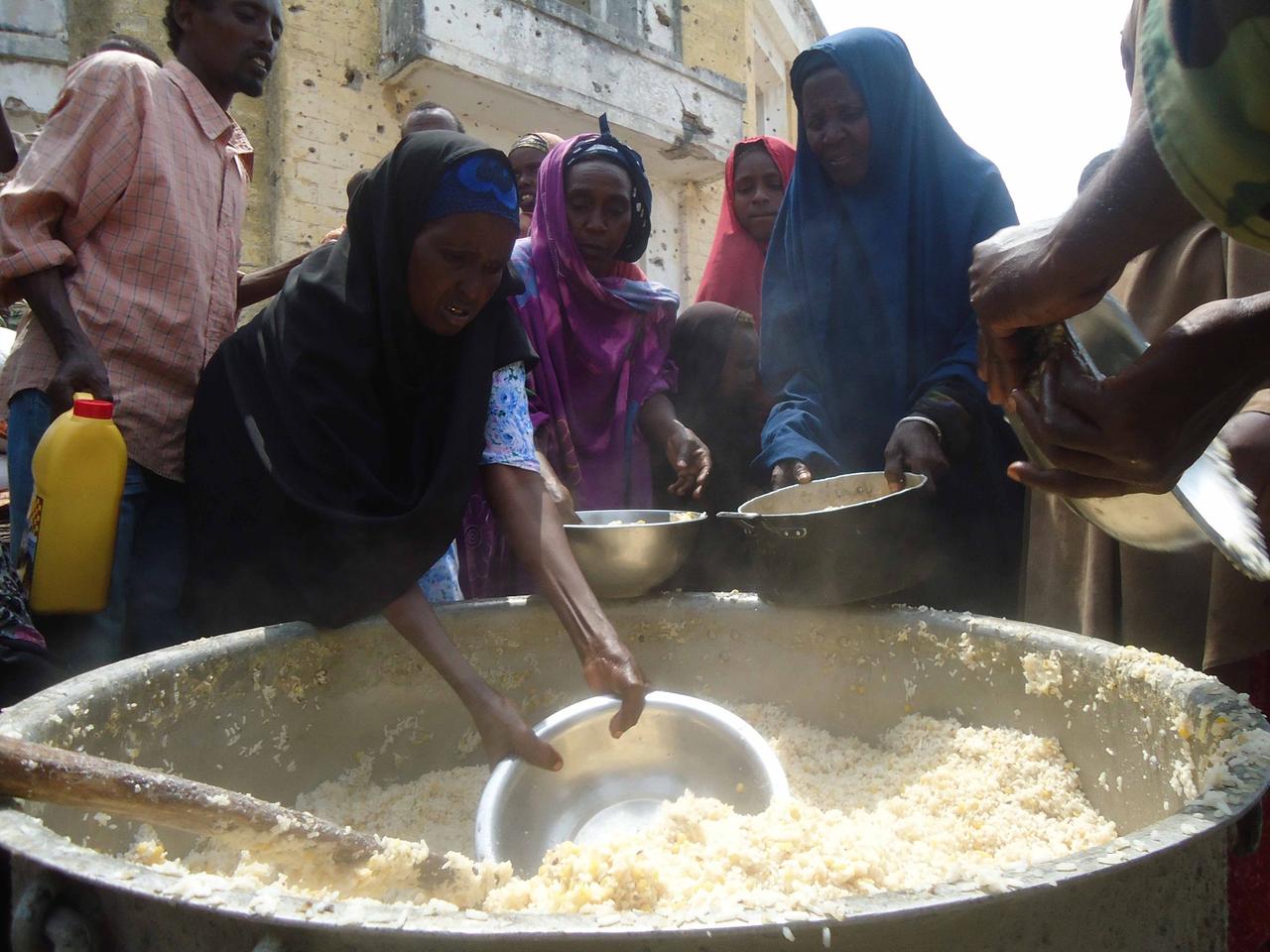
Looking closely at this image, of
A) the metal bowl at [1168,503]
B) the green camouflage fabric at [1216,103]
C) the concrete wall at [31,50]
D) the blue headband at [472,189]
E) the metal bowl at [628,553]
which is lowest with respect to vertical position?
the metal bowl at [628,553]

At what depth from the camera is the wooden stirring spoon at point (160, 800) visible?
3.14ft

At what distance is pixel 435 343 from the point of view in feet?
6.65

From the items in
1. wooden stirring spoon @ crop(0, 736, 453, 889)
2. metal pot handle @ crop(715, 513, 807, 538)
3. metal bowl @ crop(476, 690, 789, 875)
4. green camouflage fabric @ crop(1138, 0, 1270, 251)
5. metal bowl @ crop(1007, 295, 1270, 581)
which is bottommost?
metal bowl @ crop(476, 690, 789, 875)

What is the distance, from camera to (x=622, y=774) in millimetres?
1719

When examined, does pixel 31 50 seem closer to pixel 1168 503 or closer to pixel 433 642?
pixel 433 642

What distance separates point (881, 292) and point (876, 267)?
77mm

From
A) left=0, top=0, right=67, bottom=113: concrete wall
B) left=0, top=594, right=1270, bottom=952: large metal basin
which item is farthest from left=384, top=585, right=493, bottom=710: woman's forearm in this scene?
left=0, top=0, right=67, bottom=113: concrete wall

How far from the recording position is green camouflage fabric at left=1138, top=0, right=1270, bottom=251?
2.17 feet

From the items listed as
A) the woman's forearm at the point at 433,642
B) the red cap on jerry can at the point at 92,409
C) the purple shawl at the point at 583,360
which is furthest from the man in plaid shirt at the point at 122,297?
the purple shawl at the point at 583,360

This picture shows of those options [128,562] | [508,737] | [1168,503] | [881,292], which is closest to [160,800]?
[508,737]

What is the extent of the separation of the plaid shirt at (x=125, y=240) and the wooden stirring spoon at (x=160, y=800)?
4.15ft

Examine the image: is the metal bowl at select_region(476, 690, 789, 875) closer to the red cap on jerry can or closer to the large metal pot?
the large metal pot

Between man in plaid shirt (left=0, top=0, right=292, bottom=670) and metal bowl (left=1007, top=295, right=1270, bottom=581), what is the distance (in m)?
1.94

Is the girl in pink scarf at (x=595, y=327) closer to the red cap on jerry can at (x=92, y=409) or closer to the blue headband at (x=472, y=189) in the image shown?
the blue headband at (x=472, y=189)
